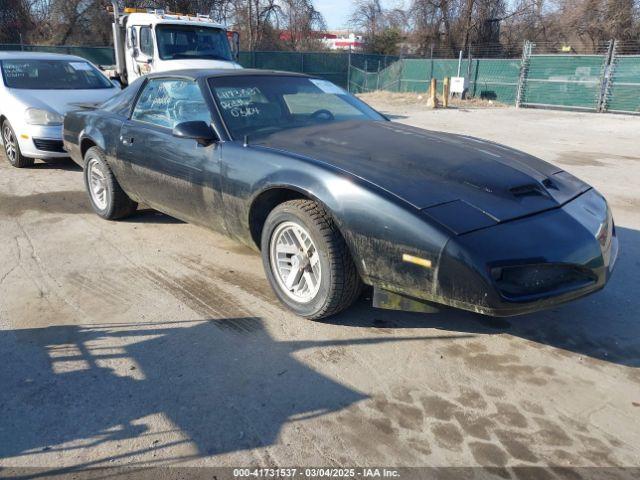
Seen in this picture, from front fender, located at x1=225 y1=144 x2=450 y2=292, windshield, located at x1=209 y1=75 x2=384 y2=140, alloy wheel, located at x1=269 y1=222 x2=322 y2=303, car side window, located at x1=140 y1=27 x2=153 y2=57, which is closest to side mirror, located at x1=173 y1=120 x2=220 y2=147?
windshield, located at x1=209 y1=75 x2=384 y2=140

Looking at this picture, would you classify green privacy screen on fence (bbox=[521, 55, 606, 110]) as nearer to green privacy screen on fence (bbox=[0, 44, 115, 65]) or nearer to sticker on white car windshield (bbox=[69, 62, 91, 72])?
green privacy screen on fence (bbox=[0, 44, 115, 65])

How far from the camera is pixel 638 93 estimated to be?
61.1 feet

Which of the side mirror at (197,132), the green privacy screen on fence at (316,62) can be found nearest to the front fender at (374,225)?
the side mirror at (197,132)

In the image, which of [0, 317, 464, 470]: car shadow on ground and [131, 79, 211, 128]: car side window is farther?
[131, 79, 211, 128]: car side window

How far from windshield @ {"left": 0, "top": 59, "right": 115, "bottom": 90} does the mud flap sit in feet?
23.4

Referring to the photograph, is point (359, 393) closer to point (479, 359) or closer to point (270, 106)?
point (479, 359)

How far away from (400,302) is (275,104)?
2001 millimetres

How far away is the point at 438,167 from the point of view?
10.5 ft

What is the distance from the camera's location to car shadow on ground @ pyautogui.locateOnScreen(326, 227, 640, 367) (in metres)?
3.15

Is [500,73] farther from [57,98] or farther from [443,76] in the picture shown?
[57,98]

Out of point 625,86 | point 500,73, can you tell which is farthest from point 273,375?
point 500,73

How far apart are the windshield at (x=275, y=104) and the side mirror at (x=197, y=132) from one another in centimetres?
14

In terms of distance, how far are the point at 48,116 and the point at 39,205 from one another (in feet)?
6.60

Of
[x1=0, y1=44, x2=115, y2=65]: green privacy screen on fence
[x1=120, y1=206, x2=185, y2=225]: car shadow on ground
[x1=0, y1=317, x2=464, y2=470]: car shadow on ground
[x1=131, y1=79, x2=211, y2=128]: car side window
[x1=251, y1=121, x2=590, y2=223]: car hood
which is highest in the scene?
[x1=0, y1=44, x2=115, y2=65]: green privacy screen on fence
